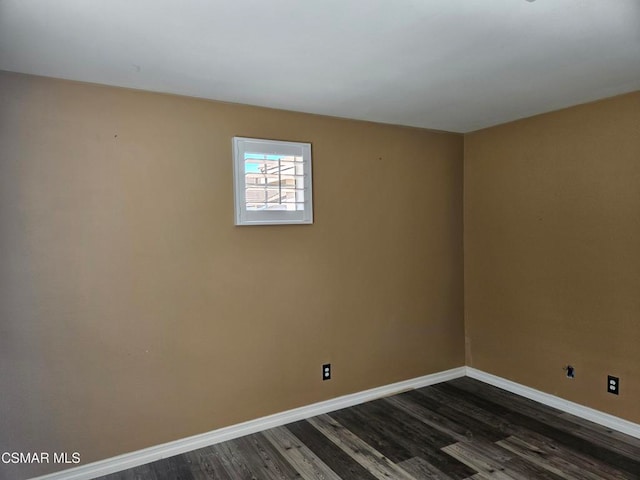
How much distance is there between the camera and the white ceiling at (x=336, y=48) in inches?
63.7

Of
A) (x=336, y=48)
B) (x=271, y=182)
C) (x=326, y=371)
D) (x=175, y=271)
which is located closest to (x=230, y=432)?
(x=326, y=371)

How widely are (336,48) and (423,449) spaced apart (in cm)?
249

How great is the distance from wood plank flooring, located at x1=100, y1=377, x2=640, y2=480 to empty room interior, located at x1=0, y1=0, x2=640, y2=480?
0.02 metres

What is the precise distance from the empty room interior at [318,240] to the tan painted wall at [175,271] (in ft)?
0.05

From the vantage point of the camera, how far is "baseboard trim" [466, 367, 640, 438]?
9.25ft

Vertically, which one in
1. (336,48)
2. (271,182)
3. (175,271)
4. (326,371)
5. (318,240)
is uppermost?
(336,48)

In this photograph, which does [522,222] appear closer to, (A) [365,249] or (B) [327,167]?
(A) [365,249]

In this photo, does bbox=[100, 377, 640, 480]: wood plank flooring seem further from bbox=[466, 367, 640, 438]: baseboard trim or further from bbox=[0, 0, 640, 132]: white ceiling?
bbox=[0, 0, 640, 132]: white ceiling

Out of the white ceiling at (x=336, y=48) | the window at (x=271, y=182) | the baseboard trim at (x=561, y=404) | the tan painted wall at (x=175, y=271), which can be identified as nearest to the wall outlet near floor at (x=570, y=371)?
the baseboard trim at (x=561, y=404)

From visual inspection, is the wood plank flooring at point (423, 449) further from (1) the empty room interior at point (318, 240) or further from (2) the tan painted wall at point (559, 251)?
(2) the tan painted wall at point (559, 251)

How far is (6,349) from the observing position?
7.20 ft

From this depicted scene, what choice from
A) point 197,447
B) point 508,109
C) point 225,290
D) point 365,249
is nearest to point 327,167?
point 365,249

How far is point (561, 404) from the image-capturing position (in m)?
3.19

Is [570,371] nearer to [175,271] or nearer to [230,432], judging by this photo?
[230,432]
